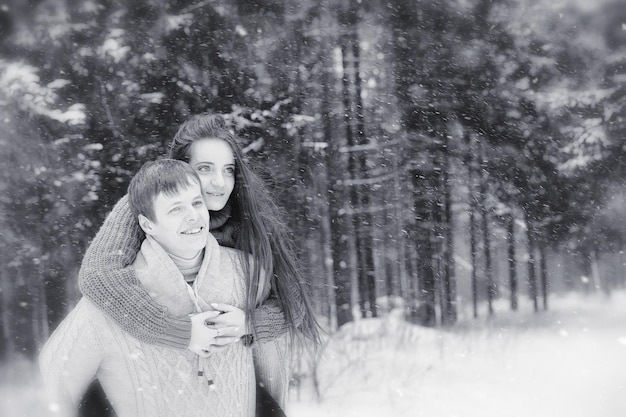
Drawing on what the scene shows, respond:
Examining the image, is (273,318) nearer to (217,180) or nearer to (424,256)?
(217,180)

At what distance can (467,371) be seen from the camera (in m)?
3.50

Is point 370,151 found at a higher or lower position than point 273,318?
higher

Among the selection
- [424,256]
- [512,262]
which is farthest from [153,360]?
[512,262]

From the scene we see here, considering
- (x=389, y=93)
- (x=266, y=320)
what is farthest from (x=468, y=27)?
(x=266, y=320)

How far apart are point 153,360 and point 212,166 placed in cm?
58

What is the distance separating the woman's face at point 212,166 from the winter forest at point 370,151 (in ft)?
4.74

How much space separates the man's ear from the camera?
1.51 m

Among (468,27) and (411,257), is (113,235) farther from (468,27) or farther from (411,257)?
(468,27)

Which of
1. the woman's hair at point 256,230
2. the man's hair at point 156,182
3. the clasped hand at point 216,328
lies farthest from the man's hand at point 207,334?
the man's hair at point 156,182

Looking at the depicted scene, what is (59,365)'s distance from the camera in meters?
1.52

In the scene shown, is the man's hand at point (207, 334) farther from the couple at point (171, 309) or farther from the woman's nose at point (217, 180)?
the woman's nose at point (217, 180)

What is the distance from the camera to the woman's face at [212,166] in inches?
67.1

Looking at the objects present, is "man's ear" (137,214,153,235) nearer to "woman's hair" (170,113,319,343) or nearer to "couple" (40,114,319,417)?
→ "couple" (40,114,319,417)

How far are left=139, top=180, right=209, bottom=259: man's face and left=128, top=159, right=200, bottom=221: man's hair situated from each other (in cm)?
1
